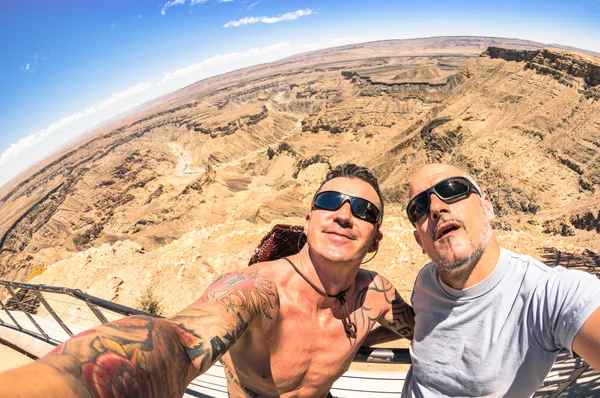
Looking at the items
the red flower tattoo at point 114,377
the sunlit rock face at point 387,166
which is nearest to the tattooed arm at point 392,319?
the red flower tattoo at point 114,377

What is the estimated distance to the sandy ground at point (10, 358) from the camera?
3503 millimetres

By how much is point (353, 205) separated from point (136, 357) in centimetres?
154

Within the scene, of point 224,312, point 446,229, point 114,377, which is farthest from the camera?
point 446,229

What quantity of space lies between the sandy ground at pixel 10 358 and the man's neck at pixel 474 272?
175 inches

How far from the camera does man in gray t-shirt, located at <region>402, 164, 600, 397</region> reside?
4.44ft

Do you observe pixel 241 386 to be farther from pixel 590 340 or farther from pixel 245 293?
pixel 590 340

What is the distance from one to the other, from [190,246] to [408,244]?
597cm

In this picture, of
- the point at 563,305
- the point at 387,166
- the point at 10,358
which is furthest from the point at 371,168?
the point at 563,305

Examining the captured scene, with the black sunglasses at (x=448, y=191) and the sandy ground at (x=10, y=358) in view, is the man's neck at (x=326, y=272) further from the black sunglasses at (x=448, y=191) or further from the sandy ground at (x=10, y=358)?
the sandy ground at (x=10, y=358)

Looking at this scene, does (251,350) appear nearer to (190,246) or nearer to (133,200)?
(190,246)

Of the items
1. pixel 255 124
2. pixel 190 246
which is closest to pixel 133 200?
pixel 255 124

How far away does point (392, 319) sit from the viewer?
214 cm

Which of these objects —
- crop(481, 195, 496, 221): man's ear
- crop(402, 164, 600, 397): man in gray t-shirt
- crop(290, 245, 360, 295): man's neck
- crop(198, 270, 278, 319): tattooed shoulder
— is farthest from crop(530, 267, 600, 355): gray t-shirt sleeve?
crop(198, 270, 278, 319): tattooed shoulder

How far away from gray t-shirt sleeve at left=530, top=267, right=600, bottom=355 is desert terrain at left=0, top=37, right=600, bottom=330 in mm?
5522
